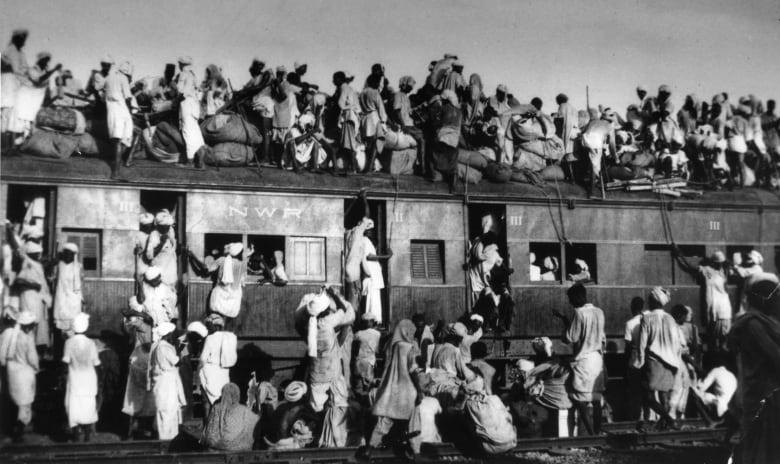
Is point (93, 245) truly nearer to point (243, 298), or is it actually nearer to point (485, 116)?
point (243, 298)

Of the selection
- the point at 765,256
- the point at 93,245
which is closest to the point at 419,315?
the point at 93,245

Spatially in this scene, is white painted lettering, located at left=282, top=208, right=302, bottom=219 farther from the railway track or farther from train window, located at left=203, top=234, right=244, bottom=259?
the railway track

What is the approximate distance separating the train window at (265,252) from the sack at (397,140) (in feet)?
7.99

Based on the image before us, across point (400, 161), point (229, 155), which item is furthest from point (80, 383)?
point (400, 161)

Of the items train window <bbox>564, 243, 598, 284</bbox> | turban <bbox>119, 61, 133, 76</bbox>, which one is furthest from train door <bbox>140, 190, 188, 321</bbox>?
train window <bbox>564, 243, 598, 284</bbox>

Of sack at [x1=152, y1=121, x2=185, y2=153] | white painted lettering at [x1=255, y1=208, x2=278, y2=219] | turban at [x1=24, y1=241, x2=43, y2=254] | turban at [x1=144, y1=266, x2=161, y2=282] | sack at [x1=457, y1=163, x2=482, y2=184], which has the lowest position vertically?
turban at [x1=144, y1=266, x2=161, y2=282]

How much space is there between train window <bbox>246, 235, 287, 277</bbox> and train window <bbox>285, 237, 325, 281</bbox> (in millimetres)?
140

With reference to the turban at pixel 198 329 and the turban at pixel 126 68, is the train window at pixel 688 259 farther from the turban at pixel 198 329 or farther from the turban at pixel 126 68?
the turban at pixel 126 68

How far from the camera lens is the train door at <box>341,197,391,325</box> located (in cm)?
1380

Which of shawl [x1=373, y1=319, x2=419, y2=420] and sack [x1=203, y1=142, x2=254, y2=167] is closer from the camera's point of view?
shawl [x1=373, y1=319, x2=419, y2=420]

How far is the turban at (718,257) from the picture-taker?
15156mm

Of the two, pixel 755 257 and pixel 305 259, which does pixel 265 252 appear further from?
pixel 755 257

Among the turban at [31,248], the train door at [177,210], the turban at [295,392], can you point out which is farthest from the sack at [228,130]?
the turban at [295,392]

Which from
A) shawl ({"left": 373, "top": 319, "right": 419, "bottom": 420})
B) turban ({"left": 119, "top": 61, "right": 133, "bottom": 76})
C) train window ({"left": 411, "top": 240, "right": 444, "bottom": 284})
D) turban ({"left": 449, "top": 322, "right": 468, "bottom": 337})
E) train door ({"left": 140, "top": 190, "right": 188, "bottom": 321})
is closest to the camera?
shawl ({"left": 373, "top": 319, "right": 419, "bottom": 420})
